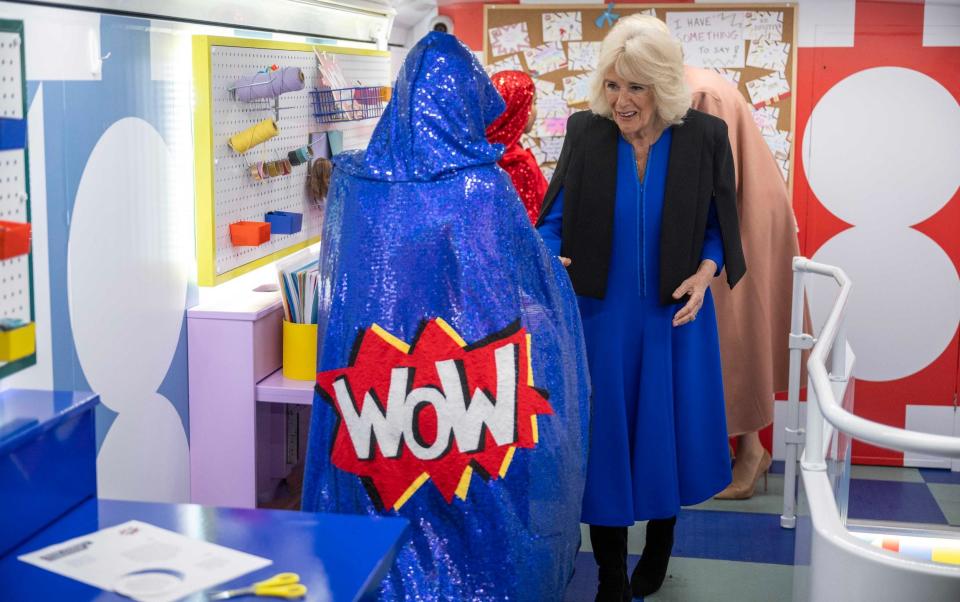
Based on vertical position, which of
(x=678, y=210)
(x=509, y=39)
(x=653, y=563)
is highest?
(x=509, y=39)

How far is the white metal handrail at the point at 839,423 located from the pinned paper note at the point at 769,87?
1.69 m

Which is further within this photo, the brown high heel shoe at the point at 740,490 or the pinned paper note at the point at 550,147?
the pinned paper note at the point at 550,147

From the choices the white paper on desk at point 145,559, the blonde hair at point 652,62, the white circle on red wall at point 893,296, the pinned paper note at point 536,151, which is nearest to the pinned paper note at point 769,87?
the white circle on red wall at point 893,296

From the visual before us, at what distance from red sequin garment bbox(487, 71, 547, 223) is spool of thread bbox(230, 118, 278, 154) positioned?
923mm

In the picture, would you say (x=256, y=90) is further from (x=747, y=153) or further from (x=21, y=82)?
(x=747, y=153)

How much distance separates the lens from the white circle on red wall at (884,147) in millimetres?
4578

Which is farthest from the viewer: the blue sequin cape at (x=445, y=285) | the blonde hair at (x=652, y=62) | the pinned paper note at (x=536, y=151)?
the pinned paper note at (x=536, y=151)

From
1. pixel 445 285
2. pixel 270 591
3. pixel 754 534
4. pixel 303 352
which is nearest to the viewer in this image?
pixel 270 591

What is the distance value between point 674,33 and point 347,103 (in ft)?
4.54

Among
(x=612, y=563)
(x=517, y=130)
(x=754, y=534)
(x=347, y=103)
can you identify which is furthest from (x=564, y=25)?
(x=612, y=563)

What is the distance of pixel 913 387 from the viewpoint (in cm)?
474

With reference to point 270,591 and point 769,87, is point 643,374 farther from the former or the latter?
point 769,87

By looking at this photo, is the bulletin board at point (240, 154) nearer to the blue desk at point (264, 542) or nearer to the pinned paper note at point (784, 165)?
the blue desk at point (264, 542)

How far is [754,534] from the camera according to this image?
156 inches
